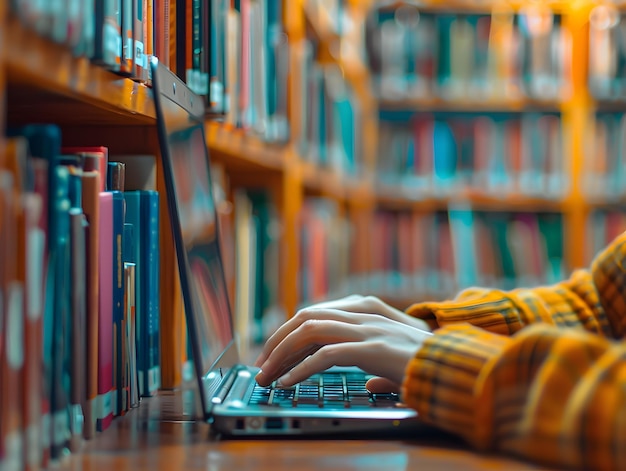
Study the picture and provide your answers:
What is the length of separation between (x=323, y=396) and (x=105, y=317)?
9.4 inches

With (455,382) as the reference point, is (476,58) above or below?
above

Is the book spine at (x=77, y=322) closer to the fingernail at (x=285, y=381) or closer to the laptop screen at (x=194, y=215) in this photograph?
Answer: the laptop screen at (x=194, y=215)

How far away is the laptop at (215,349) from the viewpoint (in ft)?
2.46

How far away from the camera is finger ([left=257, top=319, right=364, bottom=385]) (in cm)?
84

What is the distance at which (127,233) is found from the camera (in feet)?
3.02

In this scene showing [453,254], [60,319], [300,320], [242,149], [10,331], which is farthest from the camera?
[453,254]

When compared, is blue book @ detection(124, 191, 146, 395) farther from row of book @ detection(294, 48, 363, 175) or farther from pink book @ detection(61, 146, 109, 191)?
row of book @ detection(294, 48, 363, 175)

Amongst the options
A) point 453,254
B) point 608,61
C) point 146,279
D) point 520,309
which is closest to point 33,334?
point 146,279

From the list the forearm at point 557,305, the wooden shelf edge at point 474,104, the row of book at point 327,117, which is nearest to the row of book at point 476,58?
the wooden shelf edge at point 474,104

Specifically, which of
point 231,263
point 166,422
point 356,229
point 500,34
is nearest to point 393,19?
point 500,34

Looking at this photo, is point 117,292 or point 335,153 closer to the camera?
point 117,292

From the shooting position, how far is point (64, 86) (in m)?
→ 0.65

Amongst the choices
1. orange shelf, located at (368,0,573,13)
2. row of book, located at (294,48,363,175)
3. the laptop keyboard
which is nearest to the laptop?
the laptop keyboard

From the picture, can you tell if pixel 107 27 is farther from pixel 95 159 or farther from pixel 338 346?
pixel 338 346
